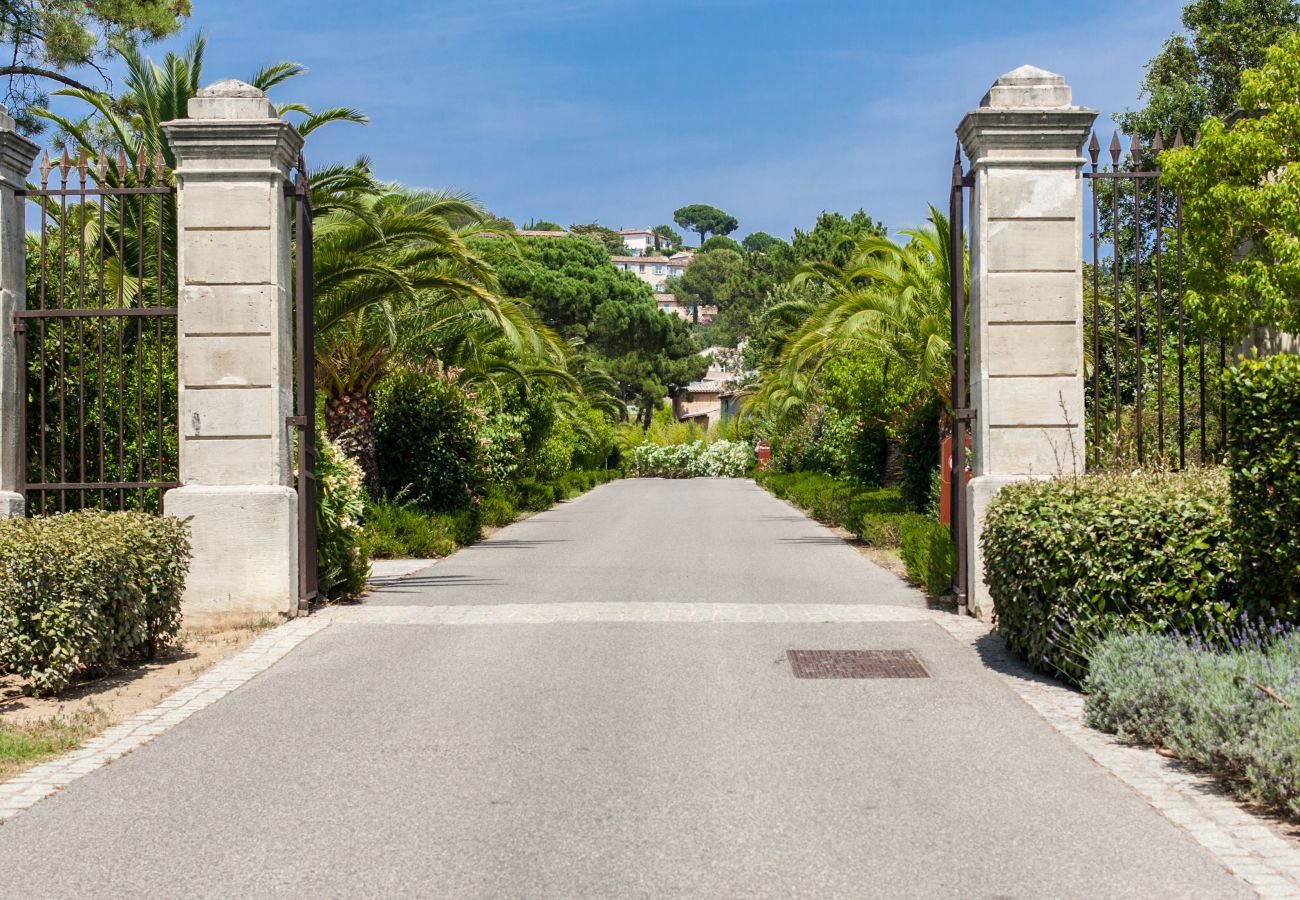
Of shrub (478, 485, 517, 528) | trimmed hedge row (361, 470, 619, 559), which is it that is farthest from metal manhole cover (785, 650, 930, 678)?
shrub (478, 485, 517, 528)

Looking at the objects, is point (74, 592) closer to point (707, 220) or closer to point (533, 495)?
point (533, 495)

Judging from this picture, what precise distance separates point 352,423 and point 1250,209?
12.8m

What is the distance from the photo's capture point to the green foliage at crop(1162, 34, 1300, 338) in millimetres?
15750

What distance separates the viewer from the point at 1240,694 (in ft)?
19.4

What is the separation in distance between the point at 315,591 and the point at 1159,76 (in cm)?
2973

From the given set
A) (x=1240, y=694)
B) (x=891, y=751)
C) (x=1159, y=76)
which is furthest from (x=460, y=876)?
(x=1159, y=76)

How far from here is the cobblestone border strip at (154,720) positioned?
19.4ft

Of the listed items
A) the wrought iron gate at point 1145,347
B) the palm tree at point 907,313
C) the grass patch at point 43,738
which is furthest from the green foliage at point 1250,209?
the grass patch at point 43,738

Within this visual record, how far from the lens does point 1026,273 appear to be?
1068cm

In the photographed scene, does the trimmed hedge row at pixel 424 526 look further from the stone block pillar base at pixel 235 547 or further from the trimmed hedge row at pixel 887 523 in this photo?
the trimmed hedge row at pixel 887 523

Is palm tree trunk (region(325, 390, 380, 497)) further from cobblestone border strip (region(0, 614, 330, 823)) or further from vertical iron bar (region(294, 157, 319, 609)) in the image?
cobblestone border strip (region(0, 614, 330, 823))

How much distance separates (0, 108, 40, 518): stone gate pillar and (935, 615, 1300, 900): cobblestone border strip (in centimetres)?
812

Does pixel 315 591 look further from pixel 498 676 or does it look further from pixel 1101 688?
pixel 1101 688

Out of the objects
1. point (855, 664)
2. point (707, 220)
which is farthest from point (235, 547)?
point (707, 220)
